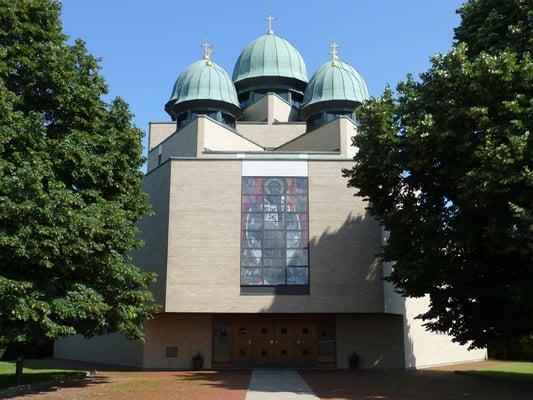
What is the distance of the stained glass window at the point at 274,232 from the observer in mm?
26188

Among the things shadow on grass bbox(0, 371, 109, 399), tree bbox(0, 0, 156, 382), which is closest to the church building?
shadow on grass bbox(0, 371, 109, 399)

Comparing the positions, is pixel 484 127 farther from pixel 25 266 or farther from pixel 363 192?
pixel 25 266

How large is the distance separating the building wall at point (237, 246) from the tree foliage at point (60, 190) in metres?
6.44

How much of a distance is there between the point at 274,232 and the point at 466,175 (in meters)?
12.7

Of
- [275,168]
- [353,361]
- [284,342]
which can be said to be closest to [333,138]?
[275,168]

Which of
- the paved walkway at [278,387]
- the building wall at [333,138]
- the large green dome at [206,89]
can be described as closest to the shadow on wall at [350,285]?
the paved walkway at [278,387]

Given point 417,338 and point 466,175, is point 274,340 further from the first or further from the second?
point 466,175

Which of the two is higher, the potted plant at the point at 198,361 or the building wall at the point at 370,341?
the building wall at the point at 370,341

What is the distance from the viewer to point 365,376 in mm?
22859

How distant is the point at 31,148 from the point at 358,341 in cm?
1793

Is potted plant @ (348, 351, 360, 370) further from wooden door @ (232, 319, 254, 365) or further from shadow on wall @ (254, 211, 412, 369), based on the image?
wooden door @ (232, 319, 254, 365)

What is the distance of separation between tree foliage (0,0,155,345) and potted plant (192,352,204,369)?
8670 mm

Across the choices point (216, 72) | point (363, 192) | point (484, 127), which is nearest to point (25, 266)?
point (363, 192)

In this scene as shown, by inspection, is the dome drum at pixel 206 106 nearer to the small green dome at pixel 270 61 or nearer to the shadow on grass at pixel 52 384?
the small green dome at pixel 270 61
